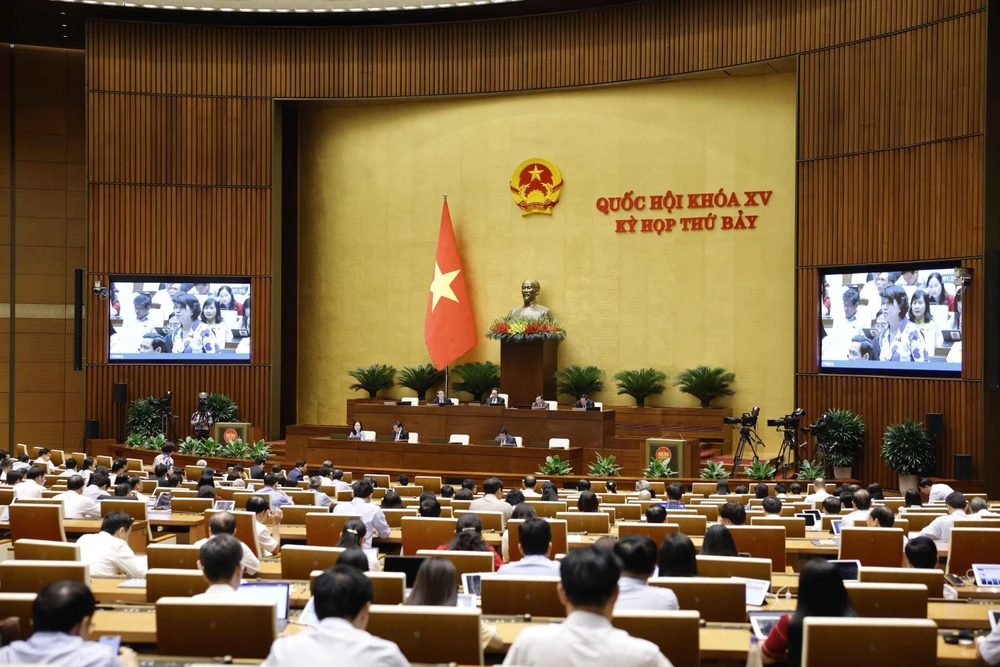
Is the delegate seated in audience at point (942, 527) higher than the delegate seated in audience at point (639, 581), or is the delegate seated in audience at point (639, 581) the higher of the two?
the delegate seated in audience at point (639, 581)

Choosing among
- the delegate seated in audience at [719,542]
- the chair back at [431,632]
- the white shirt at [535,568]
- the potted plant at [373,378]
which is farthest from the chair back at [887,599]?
the potted plant at [373,378]

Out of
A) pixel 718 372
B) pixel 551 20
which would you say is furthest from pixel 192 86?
pixel 718 372

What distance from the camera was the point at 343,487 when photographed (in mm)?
10547

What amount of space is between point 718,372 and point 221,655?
14728 millimetres

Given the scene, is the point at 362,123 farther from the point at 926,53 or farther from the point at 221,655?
the point at 221,655

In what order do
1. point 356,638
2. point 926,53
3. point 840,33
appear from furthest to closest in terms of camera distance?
point 840,33
point 926,53
point 356,638

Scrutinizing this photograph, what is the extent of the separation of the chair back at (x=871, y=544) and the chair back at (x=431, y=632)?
3506mm

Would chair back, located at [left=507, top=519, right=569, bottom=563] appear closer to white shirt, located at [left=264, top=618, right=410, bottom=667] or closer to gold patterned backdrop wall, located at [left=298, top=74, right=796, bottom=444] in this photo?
white shirt, located at [left=264, top=618, right=410, bottom=667]

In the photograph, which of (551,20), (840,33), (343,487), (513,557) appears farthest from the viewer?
(551,20)

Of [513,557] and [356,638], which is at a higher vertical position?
[356,638]

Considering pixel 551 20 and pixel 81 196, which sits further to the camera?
pixel 81 196

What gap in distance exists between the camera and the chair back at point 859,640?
136 inches

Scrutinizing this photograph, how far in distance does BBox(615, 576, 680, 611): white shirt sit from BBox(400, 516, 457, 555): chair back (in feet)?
9.37

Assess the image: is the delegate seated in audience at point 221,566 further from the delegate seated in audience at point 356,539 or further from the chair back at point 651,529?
the chair back at point 651,529
